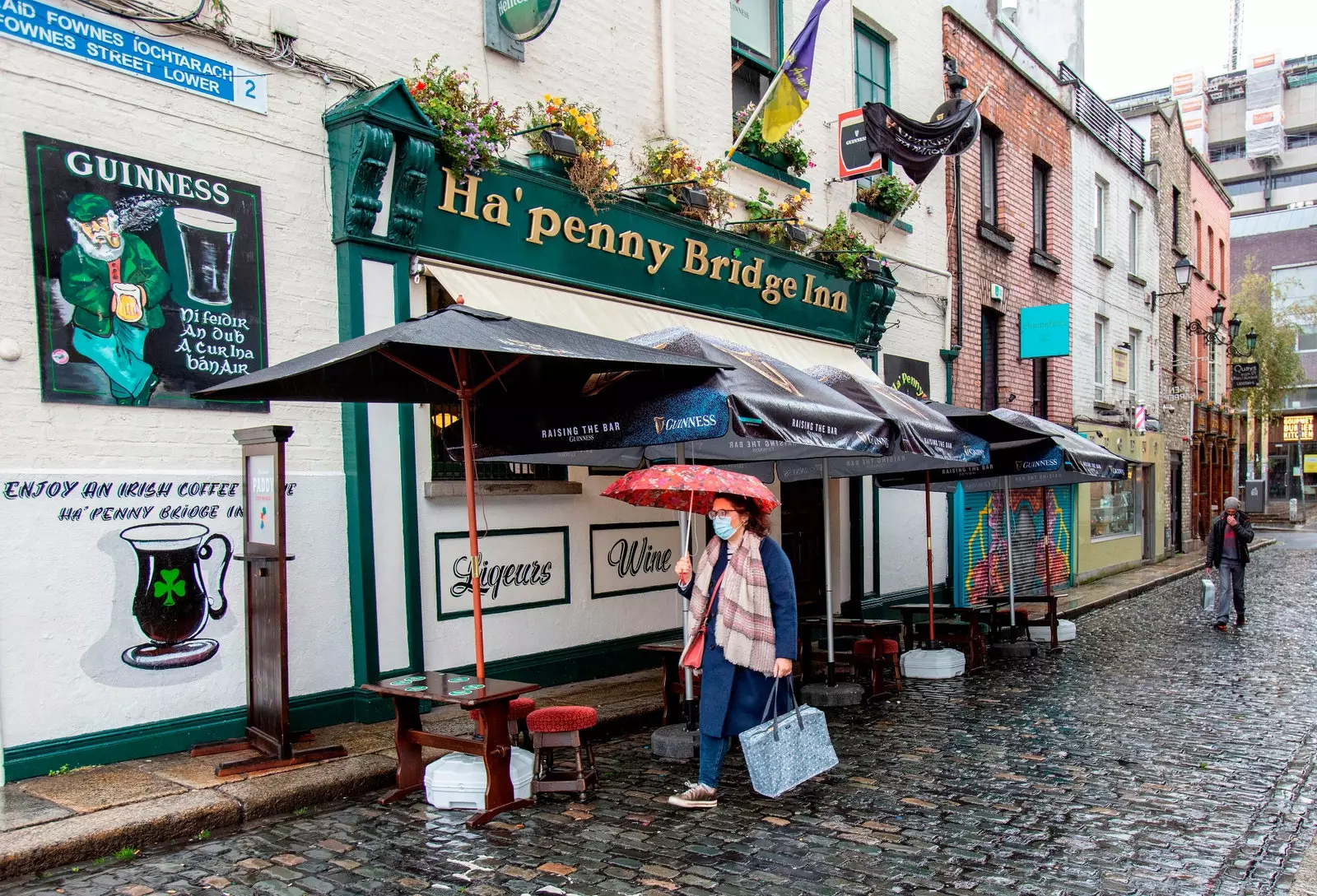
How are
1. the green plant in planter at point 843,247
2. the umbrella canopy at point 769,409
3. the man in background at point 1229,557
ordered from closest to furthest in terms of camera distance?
the umbrella canopy at point 769,409 → the green plant in planter at point 843,247 → the man in background at point 1229,557

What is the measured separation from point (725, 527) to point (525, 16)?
4787mm

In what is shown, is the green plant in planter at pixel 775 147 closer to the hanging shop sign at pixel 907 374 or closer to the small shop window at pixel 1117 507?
the hanging shop sign at pixel 907 374

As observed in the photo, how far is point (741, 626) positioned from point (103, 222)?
4449 millimetres

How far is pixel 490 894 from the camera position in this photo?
4383 mm

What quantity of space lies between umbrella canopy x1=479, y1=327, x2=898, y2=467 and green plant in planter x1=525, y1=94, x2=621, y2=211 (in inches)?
86.3

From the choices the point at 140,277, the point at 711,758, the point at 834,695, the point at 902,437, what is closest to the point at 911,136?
the point at 902,437

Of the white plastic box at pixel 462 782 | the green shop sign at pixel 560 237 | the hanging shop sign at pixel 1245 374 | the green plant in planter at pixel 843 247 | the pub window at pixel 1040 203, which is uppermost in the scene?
the pub window at pixel 1040 203

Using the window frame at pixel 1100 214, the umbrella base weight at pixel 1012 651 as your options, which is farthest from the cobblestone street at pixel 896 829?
the window frame at pixel 1100 214

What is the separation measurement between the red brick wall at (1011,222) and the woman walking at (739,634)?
1004 cm

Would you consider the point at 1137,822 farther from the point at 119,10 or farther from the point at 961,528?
the point at 961,528

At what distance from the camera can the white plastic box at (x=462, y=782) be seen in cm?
552

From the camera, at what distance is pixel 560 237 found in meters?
8.87

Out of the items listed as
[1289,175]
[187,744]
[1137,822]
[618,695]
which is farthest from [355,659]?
[1289,175]

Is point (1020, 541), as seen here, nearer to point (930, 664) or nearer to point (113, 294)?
point (930, 664)
